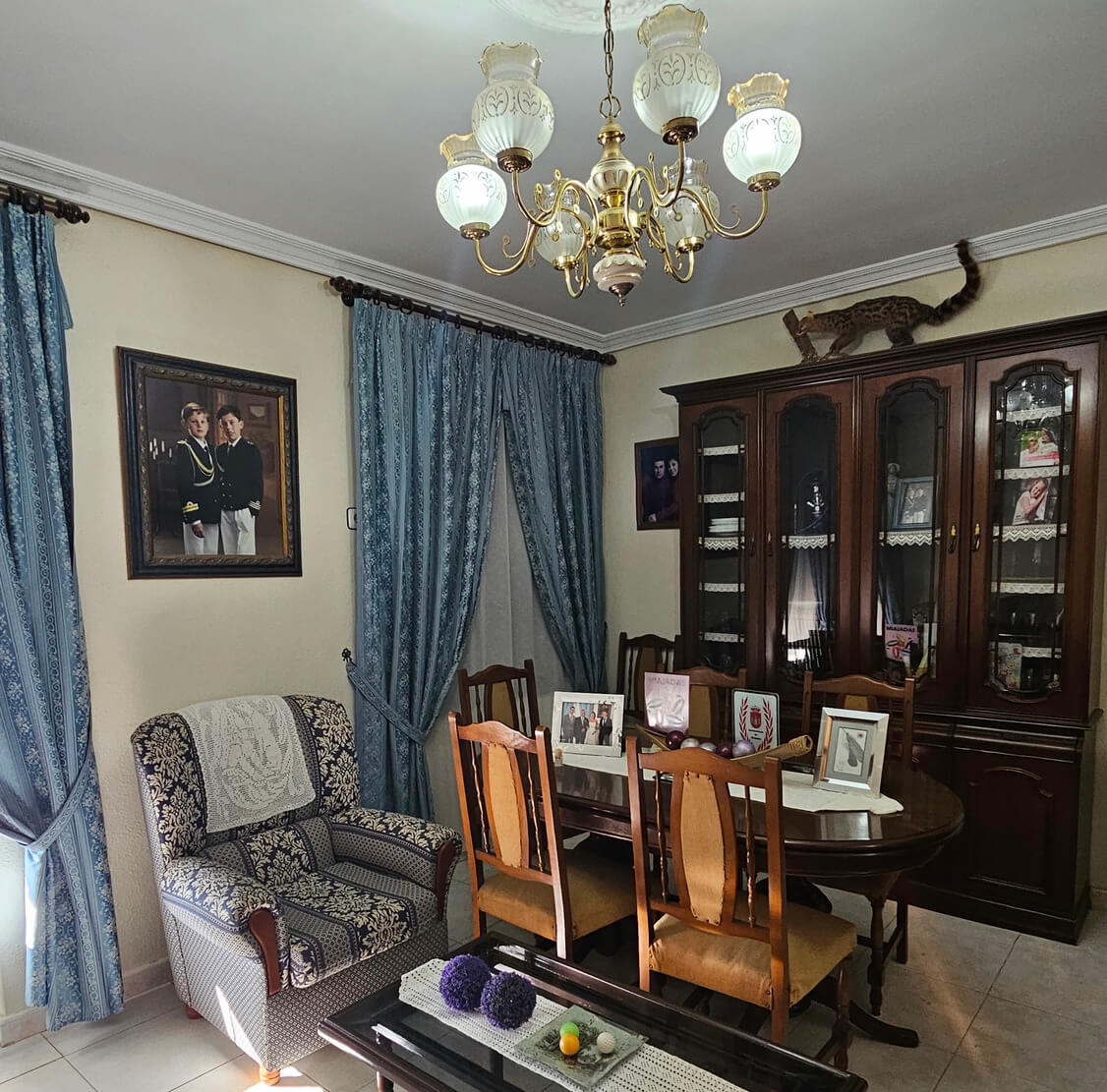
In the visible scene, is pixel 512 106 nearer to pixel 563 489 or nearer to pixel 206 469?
pixel 206 469

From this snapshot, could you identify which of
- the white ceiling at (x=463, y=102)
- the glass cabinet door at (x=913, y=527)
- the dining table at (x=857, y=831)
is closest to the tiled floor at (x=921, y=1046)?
the dining table at (x=857, y=831)

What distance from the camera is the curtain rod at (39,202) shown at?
2297 millimetres

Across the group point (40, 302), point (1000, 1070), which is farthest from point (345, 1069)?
point (40, 302)

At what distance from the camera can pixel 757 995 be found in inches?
72.3

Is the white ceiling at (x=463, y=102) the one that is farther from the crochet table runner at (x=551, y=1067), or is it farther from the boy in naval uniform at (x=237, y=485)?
the crochet table runner at (x=551, y=1067)

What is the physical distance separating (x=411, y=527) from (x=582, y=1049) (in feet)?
7.54

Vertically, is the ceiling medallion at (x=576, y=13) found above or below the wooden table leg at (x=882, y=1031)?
above

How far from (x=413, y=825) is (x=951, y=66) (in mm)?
2779

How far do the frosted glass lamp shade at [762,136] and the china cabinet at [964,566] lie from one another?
176 centimetres

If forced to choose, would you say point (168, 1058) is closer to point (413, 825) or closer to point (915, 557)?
point (413, 825)

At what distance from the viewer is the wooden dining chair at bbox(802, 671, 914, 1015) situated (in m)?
2.26

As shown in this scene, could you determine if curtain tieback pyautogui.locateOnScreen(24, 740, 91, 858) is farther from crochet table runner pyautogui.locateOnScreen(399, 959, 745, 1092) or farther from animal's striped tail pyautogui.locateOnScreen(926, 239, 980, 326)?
animal's striped tail pyautogui.locateOnScreen(926, 239, 980, 326)

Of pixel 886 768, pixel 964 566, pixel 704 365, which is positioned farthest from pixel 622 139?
pixel 704 365

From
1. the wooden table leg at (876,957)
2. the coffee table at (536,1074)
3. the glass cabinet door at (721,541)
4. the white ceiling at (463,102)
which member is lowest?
the wooden table leg at (876,957)
